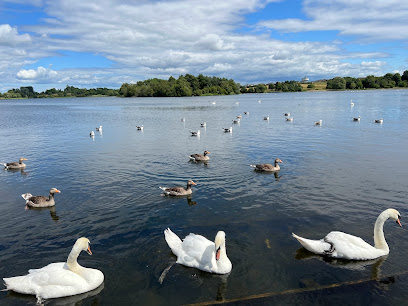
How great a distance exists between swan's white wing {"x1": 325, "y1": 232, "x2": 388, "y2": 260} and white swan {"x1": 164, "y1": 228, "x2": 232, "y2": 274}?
→ 11.7ft

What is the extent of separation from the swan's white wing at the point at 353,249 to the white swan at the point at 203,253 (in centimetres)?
357

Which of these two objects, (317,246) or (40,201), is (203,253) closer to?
(317,246)

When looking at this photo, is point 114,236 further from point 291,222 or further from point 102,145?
point 102,145

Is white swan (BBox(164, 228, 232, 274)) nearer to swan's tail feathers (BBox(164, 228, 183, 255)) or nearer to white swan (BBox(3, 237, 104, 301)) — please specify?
swan's tail feathers (BBox(164, 228, 183, 255))

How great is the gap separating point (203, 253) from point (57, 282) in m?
4.18

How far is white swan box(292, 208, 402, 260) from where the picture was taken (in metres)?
10.2

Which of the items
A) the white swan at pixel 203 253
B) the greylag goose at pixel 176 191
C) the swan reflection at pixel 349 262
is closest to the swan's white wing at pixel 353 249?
the swan reflection at pixel 349 262

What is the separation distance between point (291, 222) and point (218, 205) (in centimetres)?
343

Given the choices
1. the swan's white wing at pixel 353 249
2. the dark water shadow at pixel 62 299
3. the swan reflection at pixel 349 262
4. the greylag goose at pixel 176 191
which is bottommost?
the swan reflection at pixel 349 262

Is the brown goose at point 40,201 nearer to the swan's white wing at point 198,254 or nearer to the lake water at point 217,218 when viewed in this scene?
the lake water at point 217,218

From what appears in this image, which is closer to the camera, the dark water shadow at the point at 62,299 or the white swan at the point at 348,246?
the dark water shadow at the point at 62,299

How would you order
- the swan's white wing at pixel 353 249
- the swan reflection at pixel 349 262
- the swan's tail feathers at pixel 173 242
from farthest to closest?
the swan's tail feathers at pixel 173 242, the swan's white wing at pixel 353 249, the swan reflection at pixel 349 262

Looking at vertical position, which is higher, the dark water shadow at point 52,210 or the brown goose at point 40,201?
the brown goose at point 40,201

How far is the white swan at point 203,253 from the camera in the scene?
9602mm
